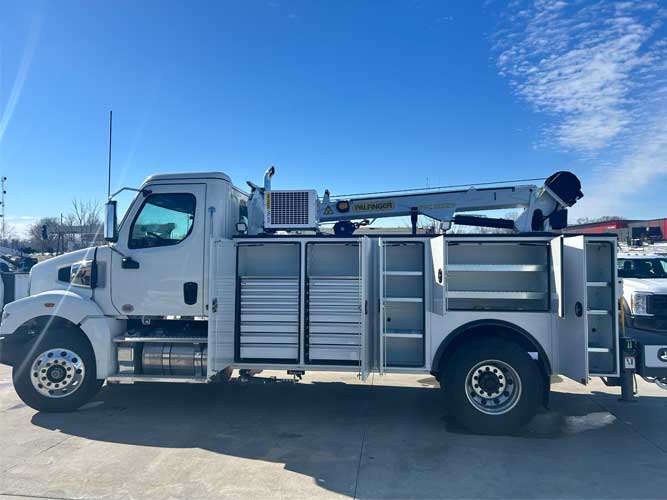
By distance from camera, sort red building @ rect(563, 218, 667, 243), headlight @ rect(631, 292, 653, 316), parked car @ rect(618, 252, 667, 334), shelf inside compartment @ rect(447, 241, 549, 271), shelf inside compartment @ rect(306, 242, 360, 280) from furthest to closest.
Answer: red building @ rect(563, 218, 667, 243) → headlight @ rect(631, 292, 653, 316) → parked car @ rect(618, 252, 667, 334) → shelf inside compartment @ rect(306, 242, 360, 280) → shelf inside compartment @ rect(447, 241, 549, 271)

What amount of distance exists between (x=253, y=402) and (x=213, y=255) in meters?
2.36

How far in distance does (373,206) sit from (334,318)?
2.39 metres

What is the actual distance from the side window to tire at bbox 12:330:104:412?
4.95 feet

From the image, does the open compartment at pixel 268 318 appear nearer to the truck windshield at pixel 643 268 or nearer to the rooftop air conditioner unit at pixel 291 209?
the rooftop air conditioner unit at pixel 291 209

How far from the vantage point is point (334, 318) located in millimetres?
5777

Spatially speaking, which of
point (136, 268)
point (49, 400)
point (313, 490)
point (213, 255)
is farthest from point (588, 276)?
point (49, 400)

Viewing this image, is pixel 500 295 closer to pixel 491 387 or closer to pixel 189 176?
pixel 491 387

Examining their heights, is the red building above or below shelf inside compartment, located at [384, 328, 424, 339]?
above

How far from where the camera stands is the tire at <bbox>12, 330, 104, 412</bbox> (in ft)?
19.2

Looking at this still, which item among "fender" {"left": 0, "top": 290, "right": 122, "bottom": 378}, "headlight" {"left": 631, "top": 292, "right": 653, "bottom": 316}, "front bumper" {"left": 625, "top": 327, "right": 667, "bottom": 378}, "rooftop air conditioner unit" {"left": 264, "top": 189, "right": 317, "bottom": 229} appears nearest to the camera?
"front bumper" {"left": 625, "top": 327, "right": 667, "bottom": 378}

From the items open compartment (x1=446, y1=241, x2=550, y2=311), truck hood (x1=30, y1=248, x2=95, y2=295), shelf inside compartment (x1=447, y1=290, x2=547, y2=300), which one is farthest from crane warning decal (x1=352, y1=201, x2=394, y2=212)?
truck hood (x1=30, y1=248, x2=95, y2=295)

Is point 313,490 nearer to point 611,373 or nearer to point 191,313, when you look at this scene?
point 191,313

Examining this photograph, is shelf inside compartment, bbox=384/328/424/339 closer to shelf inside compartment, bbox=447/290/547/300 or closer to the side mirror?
shelf inside compartment, bbox=447/290/547/300

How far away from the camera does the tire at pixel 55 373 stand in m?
5.87
